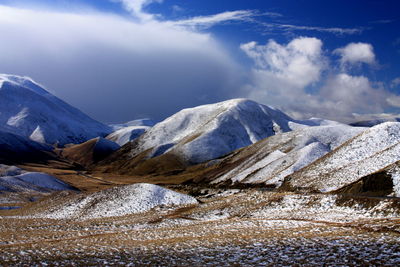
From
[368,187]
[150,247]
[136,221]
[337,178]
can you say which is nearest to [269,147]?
[337,178]

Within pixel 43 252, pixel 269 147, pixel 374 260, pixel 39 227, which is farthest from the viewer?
pixel 269 147

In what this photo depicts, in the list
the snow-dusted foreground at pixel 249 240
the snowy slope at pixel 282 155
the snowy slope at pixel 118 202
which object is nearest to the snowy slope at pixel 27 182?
the snowy slope at pixel 118 202

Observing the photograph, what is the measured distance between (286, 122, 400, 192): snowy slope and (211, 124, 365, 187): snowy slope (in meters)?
6.86

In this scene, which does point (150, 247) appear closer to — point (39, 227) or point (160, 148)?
point (39, 227)

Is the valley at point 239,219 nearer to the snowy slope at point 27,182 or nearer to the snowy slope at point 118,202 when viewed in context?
the snowy slope at point 118,202

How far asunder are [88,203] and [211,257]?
3330cm

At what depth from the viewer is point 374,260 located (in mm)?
13977

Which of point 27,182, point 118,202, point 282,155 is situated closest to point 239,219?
point 118,202

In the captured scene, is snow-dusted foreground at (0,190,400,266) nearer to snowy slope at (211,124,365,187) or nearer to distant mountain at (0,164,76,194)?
snowy slope at (211,124,365,187)

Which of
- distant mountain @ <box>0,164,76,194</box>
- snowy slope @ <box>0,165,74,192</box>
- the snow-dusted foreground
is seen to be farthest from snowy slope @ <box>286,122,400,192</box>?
snowy slope @ <box>0,165,74,192</box>

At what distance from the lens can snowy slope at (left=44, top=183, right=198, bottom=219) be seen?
1663 inches

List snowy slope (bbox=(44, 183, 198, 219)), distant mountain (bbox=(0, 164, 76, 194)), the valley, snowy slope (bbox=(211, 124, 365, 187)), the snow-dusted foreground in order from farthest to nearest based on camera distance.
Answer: distant mountain (bbox=(0, 164, 76, 194)) → snowy slope (bbox=(211, 124, 365, 187)) → snowy slope (bbox=(44, 183, 198, 219)) → the valley → the snow-dusted foreground

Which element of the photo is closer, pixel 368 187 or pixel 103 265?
pixel 103 265

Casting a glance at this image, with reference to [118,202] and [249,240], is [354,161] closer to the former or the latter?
[118,202]
